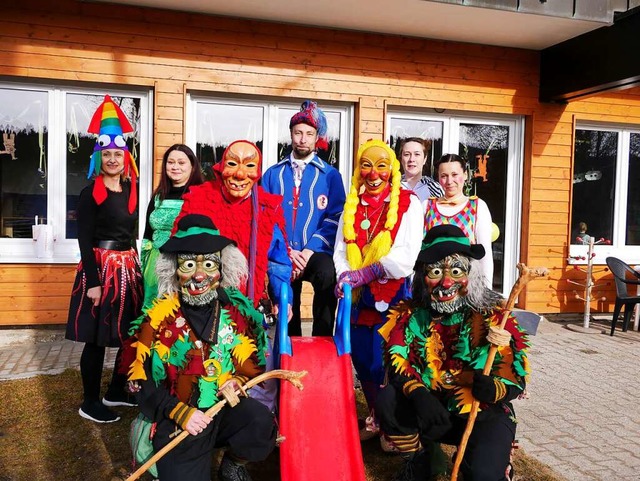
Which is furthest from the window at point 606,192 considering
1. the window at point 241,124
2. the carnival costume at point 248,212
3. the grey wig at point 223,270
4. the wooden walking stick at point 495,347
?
the grey wig at point 223,270

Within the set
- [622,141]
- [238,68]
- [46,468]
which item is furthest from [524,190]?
[46,468]

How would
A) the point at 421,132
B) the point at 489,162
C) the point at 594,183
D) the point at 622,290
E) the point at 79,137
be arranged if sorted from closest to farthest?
1. the point at 79,137
2. the point at 622,290
3. the point at 421,132
4. the point at 489,162
5. the point at 594,183

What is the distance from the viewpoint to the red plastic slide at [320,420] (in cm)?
239

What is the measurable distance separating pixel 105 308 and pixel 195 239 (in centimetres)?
128

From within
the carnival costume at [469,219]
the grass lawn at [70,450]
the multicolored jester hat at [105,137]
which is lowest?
the grass lawn at [70,450]

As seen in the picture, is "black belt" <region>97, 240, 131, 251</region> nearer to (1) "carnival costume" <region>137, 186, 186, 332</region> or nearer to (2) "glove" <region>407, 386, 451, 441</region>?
(1) "carnival costume" <region>137, 186, 186, 332</region>

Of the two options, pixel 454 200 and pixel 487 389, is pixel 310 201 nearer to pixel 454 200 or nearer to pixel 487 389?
pixel 454 200

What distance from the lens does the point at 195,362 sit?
2.42m

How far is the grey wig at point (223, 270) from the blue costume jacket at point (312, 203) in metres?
0.63

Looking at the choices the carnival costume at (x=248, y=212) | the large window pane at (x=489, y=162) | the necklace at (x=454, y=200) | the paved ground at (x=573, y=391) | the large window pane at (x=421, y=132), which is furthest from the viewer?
the large window pane at (x=489, y=162)

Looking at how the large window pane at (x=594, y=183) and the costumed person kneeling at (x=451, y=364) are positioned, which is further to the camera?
the large window pane at (x=594, y=183)

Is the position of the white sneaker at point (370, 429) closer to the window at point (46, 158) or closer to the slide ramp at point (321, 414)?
the slide ramp at point (321, 414)

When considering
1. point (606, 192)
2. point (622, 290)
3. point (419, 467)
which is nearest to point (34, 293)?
point (419, 467)

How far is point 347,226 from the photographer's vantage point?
3.07 meters
